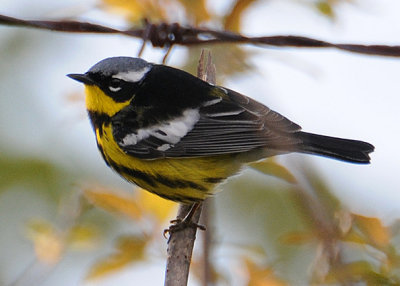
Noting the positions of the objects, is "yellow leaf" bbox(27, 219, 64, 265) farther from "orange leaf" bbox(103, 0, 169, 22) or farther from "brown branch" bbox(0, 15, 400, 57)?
"orange leaf" bbox(103, 0, 169, 22)

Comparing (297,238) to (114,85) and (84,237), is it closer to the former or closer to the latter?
(84,237)

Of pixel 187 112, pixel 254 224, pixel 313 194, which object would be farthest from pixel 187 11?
pixel 254 224

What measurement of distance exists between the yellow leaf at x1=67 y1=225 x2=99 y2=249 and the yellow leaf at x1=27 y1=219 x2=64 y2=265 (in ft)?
0.26

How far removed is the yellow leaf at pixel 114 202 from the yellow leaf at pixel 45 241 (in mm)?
189

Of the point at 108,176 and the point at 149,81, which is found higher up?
the point at 108,176

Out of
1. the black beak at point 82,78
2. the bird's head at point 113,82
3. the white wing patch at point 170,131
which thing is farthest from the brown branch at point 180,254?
the black beak at point 82,78

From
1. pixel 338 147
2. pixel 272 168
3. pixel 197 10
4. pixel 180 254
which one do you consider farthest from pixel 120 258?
pixel 338 147

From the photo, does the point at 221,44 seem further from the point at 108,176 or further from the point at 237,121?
the point at 108,176

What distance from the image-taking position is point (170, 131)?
334cm

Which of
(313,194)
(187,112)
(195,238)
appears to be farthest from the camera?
(187,112)

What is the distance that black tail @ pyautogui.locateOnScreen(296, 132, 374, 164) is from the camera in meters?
3.06

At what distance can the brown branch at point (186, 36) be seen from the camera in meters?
2.38

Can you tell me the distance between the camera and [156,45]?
2.89 m

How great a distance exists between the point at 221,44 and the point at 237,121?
709mm
